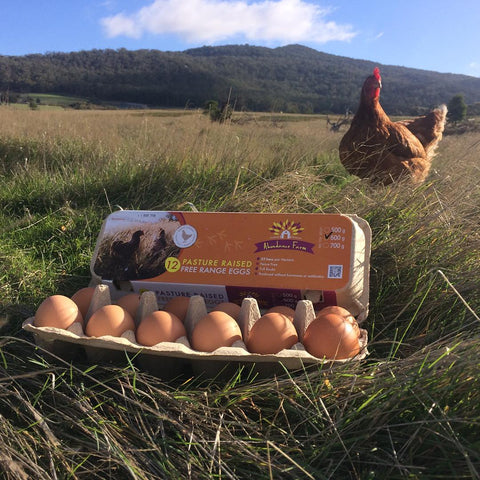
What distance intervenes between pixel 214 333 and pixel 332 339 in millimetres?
513

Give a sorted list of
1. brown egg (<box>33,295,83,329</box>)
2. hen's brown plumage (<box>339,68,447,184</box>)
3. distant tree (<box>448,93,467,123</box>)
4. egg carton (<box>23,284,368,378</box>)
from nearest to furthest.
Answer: egg carton (<box>23,284,368,378</box>)
brown egg (<box>33,295,83,329</box>)
hen's brown plumage (<box>339,68,447,184</box>)
distant tree (<box>448,93,467,123</box>)

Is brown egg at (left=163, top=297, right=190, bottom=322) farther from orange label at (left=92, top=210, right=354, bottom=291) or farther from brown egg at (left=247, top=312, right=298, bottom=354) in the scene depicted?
brown egg at (left=247, top=312, right=298, bottom=354)

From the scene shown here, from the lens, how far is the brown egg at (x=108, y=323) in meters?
1.88

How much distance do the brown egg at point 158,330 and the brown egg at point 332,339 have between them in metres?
0.59

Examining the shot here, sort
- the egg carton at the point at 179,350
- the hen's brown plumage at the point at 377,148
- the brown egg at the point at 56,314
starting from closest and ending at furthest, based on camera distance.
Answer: the egg carton at the point at 179,350
the brown egg at the point at 56,314
the hen's brown plumage at the point at 377,148

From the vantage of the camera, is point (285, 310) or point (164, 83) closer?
point (285, 310)

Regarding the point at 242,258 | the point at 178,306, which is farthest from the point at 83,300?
the point at 242,258

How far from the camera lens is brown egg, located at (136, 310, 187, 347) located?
6.03 ft

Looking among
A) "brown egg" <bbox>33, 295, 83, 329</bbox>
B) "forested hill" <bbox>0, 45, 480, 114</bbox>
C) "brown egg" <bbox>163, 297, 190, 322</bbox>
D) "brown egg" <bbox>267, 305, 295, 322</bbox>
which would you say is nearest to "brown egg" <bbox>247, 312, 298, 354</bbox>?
"brown egg" <bbox>267, 305, 295, 322</bbox>

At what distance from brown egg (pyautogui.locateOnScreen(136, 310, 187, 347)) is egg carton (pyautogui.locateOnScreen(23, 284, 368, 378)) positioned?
0.13 ft

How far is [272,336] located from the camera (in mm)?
1799

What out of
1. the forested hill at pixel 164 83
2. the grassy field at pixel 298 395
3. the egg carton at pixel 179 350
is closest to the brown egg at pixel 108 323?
the egg carton at pixel 179 350

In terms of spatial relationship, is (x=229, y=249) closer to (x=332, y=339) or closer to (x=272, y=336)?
(x=272, y=336)

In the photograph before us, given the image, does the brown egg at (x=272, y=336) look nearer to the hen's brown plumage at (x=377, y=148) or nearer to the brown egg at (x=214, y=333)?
the brown egg at (x=214, y=333)
